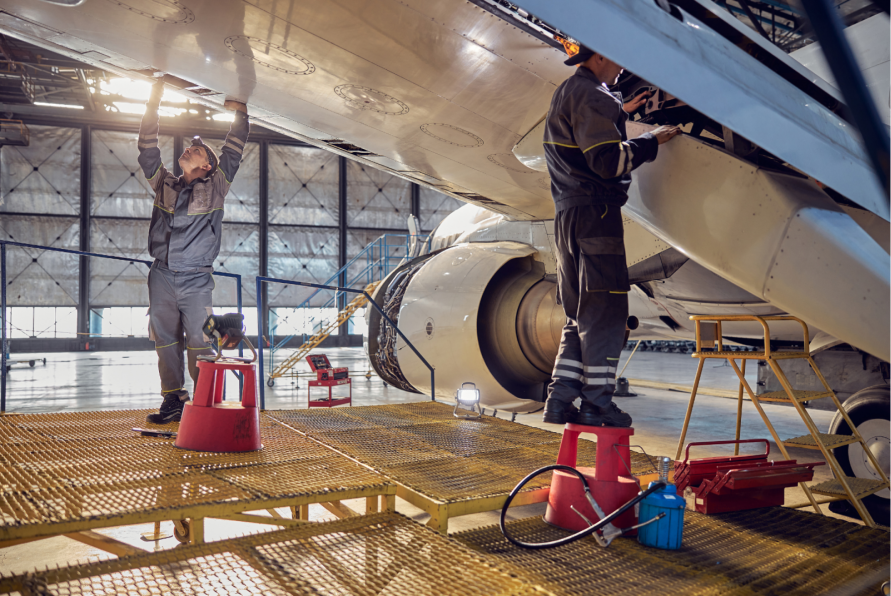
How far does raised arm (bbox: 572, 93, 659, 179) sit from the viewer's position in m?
2.52

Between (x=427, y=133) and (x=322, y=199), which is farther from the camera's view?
(x=322, y=199)

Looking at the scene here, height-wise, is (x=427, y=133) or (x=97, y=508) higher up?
(x=427, y=133)

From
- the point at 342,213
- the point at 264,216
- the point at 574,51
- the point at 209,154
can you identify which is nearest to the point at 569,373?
the point at 574,51

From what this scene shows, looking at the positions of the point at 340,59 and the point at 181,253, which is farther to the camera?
the point at 181,253

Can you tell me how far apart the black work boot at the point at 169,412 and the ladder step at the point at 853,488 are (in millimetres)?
3802

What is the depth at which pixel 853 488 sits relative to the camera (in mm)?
3430

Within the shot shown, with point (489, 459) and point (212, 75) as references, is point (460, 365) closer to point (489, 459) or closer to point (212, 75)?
point (489, 459)

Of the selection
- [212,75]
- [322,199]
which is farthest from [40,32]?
[322,199]

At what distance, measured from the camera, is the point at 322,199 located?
90.7 ft

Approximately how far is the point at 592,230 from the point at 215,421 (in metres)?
2.05

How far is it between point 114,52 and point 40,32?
403 mm

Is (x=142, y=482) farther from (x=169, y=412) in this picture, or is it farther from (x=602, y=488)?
(x=602, y=488)

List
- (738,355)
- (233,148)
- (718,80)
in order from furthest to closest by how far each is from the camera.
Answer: (233,148) < (738,355) < (718,80)

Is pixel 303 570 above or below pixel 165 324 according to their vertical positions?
below
